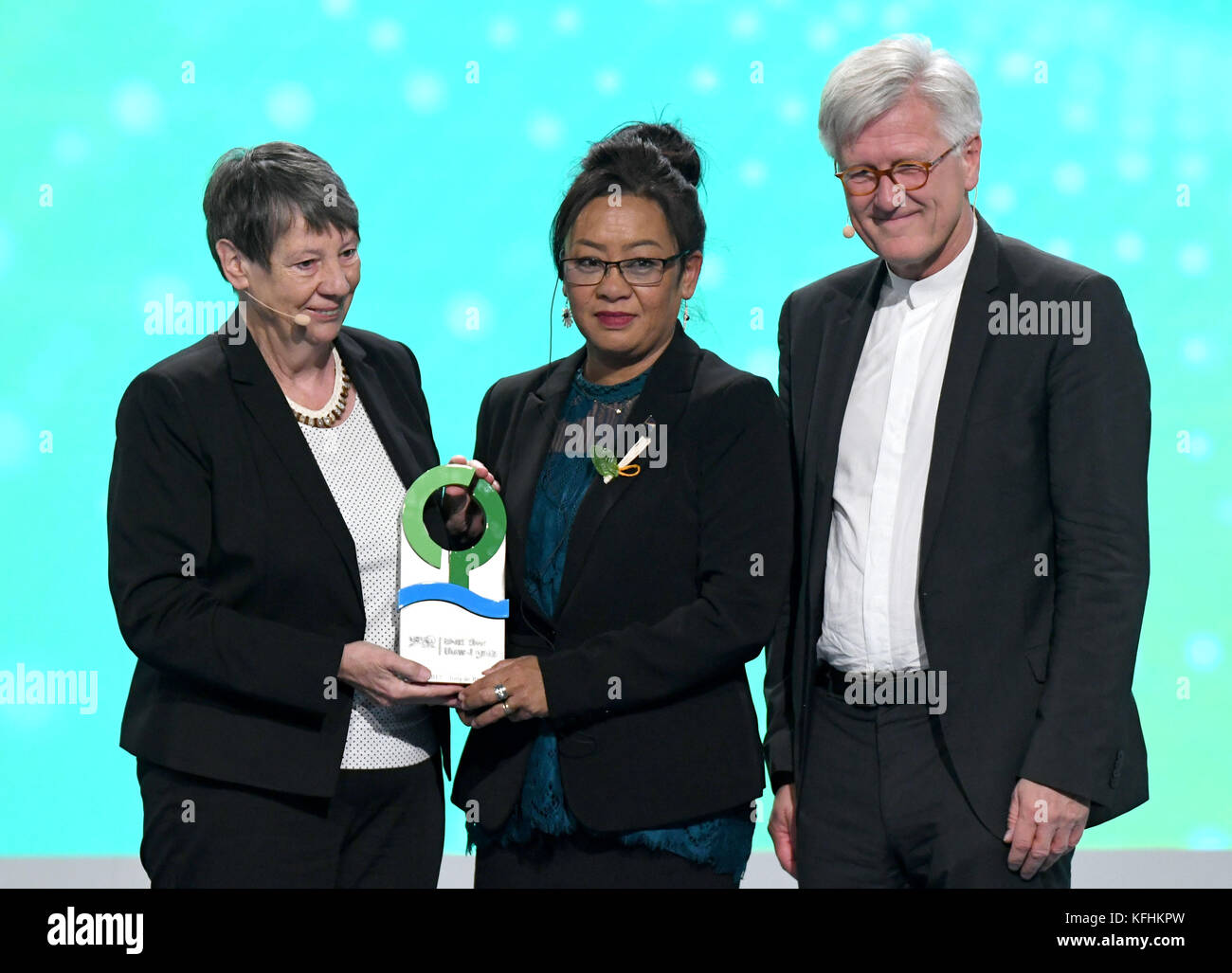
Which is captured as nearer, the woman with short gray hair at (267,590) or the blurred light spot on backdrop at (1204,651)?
the woman with short gray hair at (267,590)

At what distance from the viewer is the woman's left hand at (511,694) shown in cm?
204

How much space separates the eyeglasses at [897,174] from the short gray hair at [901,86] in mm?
44

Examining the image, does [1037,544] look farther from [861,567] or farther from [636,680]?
[636,680]

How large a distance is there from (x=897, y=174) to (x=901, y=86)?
12 cm

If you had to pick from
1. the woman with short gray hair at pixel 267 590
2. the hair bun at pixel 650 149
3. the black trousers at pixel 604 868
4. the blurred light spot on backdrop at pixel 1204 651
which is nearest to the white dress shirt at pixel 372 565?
the woman with short gray hair at pixel 267 590

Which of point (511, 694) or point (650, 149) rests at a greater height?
point (650, 149)

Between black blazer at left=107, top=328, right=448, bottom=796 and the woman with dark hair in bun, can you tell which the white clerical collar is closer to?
the woman with dark hair in bun

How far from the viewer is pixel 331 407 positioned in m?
2.24

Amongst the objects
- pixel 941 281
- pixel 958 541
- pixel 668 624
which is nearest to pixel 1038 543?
pixel 958 541

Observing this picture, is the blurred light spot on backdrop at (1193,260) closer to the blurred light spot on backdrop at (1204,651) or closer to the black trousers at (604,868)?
the blurred light spot on backdrop at (1204,651)

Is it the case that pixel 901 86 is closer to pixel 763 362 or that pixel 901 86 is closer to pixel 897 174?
pixel 897 174

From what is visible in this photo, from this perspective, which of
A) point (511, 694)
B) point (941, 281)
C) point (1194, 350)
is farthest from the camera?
point (1194, 350)

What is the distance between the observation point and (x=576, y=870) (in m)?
2.09

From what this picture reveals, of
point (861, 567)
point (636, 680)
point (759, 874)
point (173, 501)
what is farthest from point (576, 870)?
point (759, 874)
